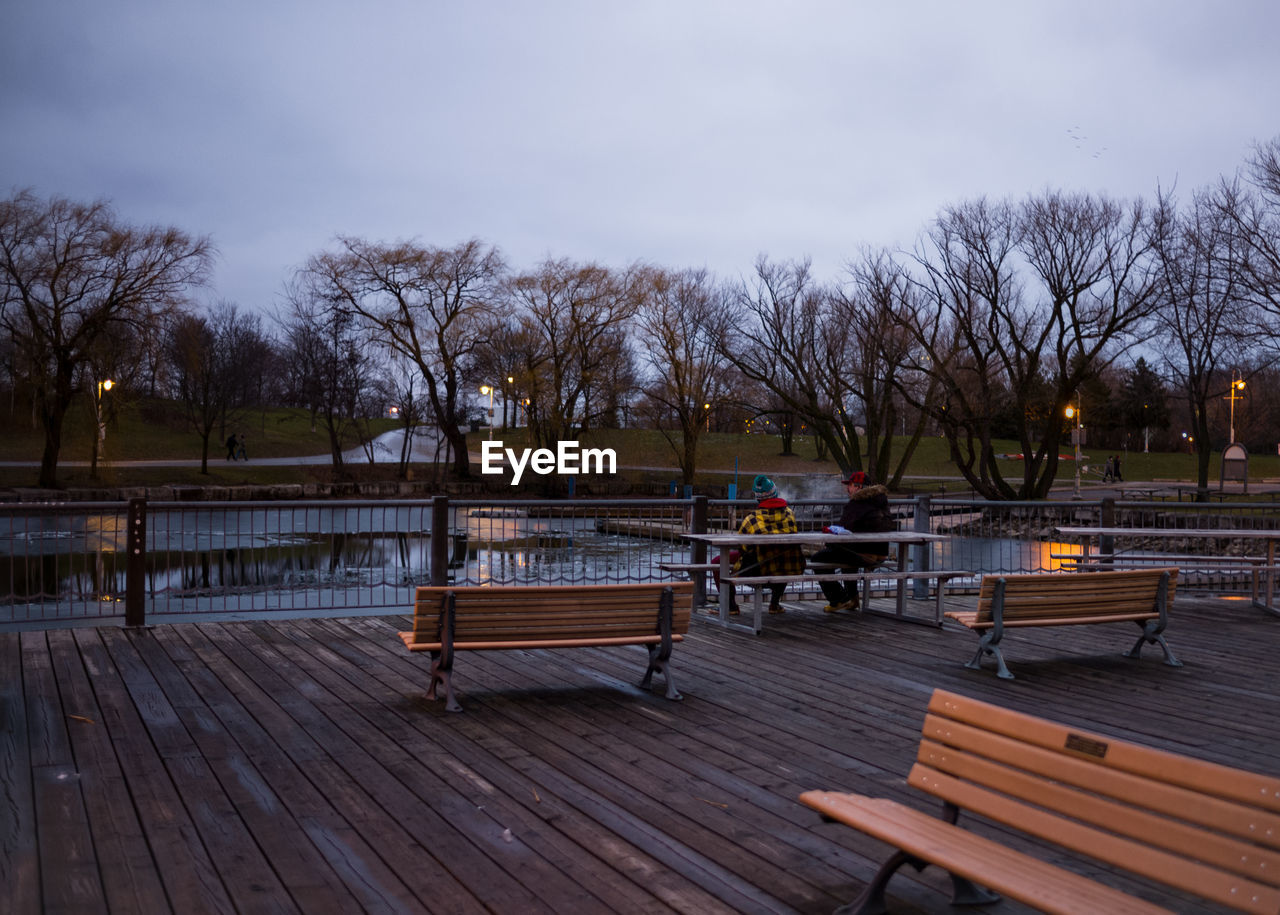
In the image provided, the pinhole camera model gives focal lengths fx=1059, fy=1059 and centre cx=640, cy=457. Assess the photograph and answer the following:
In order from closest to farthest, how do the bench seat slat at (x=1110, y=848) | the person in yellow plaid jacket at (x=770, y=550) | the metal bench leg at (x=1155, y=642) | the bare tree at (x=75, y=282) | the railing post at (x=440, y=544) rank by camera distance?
the bench seat slat at (x=1110, y=848)
the metal bench leg at (x=1155, y=642)
the railing post at (x=440, y=544)
the person in yellow plaid jacket at (x=770, y=550)
the bare tree at (x=75, y=282)

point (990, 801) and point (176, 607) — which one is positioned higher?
point (990, 801)

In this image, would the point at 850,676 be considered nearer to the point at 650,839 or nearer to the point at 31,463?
the point at 650,839

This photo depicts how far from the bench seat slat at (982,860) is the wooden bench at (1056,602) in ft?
16.7

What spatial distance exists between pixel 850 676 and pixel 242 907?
230 inches

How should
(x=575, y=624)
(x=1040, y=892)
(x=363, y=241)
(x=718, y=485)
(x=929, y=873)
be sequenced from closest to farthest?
(x=1040, y=892) < (x=929, y=873) < (x=575, y=624) < (x=363, y=241) < (x=718, y=485)

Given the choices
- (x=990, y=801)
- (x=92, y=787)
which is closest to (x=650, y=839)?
(x=990, y=801)

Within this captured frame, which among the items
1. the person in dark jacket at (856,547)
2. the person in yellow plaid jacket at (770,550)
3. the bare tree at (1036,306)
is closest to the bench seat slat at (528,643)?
the person in yellow plaid jacket at (770,550)

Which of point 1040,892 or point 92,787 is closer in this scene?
point 1040,892

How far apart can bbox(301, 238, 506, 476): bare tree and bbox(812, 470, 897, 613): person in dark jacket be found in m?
41.2

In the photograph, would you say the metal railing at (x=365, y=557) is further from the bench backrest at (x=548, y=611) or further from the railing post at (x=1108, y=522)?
the bench backrest at (x=548, y=611)

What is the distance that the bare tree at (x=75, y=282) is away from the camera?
4344 cm

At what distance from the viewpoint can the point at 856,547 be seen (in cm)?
1257

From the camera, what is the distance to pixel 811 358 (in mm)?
44062

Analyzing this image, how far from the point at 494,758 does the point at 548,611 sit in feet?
5.24
